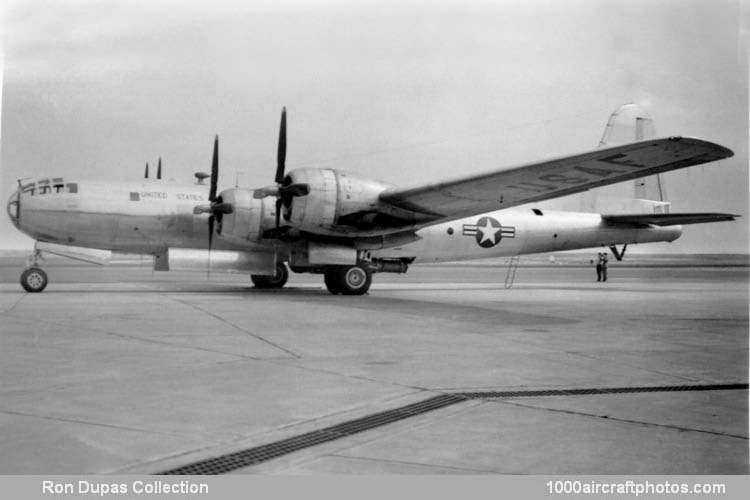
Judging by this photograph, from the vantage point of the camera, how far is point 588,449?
143 inches

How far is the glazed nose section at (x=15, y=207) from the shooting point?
1608 cm

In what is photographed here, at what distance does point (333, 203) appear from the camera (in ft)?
48.5

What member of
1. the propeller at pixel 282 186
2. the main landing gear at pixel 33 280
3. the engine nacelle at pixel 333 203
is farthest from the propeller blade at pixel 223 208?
the main landing gear at pixel 33 280

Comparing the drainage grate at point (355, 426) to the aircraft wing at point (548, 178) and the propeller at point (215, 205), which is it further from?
the propeller at point (215, 205)

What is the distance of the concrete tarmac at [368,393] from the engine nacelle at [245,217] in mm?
6546

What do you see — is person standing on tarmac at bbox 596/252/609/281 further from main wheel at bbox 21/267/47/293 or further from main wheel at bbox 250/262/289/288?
main wheel at bbox 21/267/47/293

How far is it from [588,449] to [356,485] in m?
1.29

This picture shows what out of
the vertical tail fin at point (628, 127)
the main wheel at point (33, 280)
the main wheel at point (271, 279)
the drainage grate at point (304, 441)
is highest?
the vertical tail fin at point (628, 127)

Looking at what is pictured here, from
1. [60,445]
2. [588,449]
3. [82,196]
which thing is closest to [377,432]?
[588,449]

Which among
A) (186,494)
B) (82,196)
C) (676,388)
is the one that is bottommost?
(186,494)

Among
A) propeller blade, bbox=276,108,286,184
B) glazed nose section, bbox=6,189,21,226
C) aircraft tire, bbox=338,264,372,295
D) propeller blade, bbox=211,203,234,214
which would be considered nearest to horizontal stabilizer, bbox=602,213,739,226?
aircraft tire, bbox=338,264,372,295

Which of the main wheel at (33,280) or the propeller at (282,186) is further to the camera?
the main wheel at (33,280)

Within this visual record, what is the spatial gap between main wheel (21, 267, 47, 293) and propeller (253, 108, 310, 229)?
5276 mm

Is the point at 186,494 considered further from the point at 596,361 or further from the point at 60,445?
the point at 596,361
